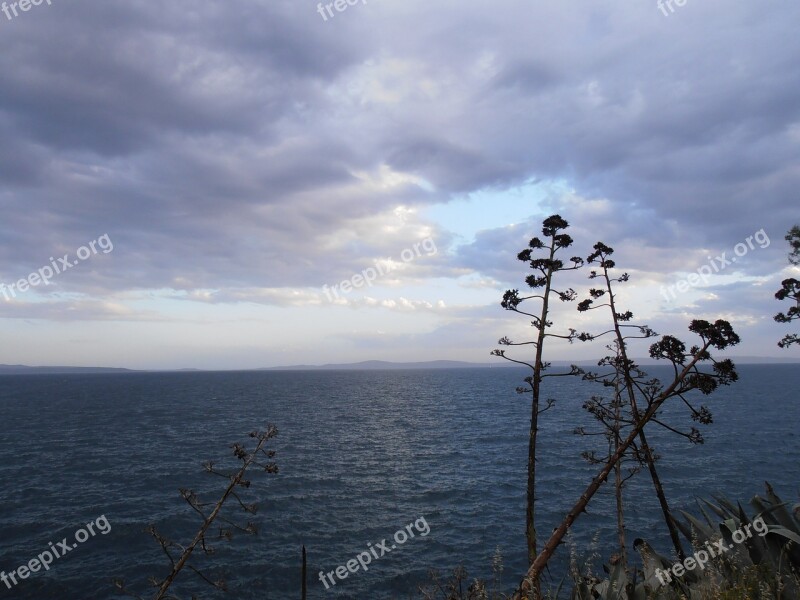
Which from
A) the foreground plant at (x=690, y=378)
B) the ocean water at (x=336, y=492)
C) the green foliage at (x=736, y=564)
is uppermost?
the foreground plant at (x=690, y=378)

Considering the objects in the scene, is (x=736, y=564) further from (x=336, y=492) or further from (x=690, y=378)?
(x=336, y=492)

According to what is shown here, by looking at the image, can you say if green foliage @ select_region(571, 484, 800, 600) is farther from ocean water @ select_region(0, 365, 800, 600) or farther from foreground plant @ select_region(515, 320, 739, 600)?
foreground plant @ select_region(515, 320, 739, 600)

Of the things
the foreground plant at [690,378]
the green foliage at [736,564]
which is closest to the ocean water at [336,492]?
the green foliage at [736,564]

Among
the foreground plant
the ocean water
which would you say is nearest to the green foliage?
the ocean water

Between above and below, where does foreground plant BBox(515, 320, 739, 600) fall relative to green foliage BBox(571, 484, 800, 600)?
above

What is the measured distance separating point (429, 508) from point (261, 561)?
12276 millimetres

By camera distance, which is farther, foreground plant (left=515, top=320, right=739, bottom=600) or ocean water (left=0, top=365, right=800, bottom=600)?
ocean water (left=0, top=365, right=800, bottom=600)

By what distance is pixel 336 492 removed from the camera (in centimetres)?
3634

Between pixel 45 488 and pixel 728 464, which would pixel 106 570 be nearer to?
pixel 45 488

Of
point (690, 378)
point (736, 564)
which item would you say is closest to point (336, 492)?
point (736, 564)

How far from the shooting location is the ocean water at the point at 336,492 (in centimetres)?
2402

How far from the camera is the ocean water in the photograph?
24016mm

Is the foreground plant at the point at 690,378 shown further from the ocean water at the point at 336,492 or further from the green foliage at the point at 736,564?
the ocean water at the point at 336,492

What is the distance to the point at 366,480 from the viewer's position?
40.1 m
